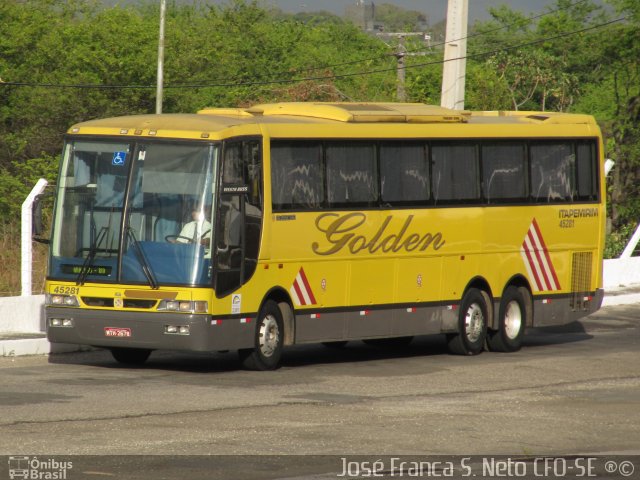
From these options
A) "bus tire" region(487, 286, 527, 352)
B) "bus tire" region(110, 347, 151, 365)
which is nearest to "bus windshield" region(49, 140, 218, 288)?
"bus tire" region(110, 347, 151, 365)

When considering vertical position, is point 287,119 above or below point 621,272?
above

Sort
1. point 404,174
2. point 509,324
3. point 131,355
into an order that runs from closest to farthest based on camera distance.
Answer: point 131,355 → point 404,174 → point 509,324

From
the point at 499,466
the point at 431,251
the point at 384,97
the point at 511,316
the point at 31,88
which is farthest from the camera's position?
the point at 31,88

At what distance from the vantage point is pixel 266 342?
1770 centimetres

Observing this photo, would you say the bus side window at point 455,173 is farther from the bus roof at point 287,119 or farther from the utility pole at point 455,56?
the utility pole at point 455,56

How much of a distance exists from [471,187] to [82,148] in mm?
5917

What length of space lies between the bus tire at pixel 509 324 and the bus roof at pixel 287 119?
2.54 metres

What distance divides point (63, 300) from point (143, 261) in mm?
1139

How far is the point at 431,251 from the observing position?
20.2m

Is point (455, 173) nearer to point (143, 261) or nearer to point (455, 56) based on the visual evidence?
point (143, 261)

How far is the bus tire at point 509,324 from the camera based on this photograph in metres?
21.5

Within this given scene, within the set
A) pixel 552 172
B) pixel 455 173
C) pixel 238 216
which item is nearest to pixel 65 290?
pixel 238 216

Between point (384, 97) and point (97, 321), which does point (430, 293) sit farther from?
point (384, 97)

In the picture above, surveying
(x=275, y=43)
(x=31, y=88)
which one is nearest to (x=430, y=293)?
(x=31, y=88)
